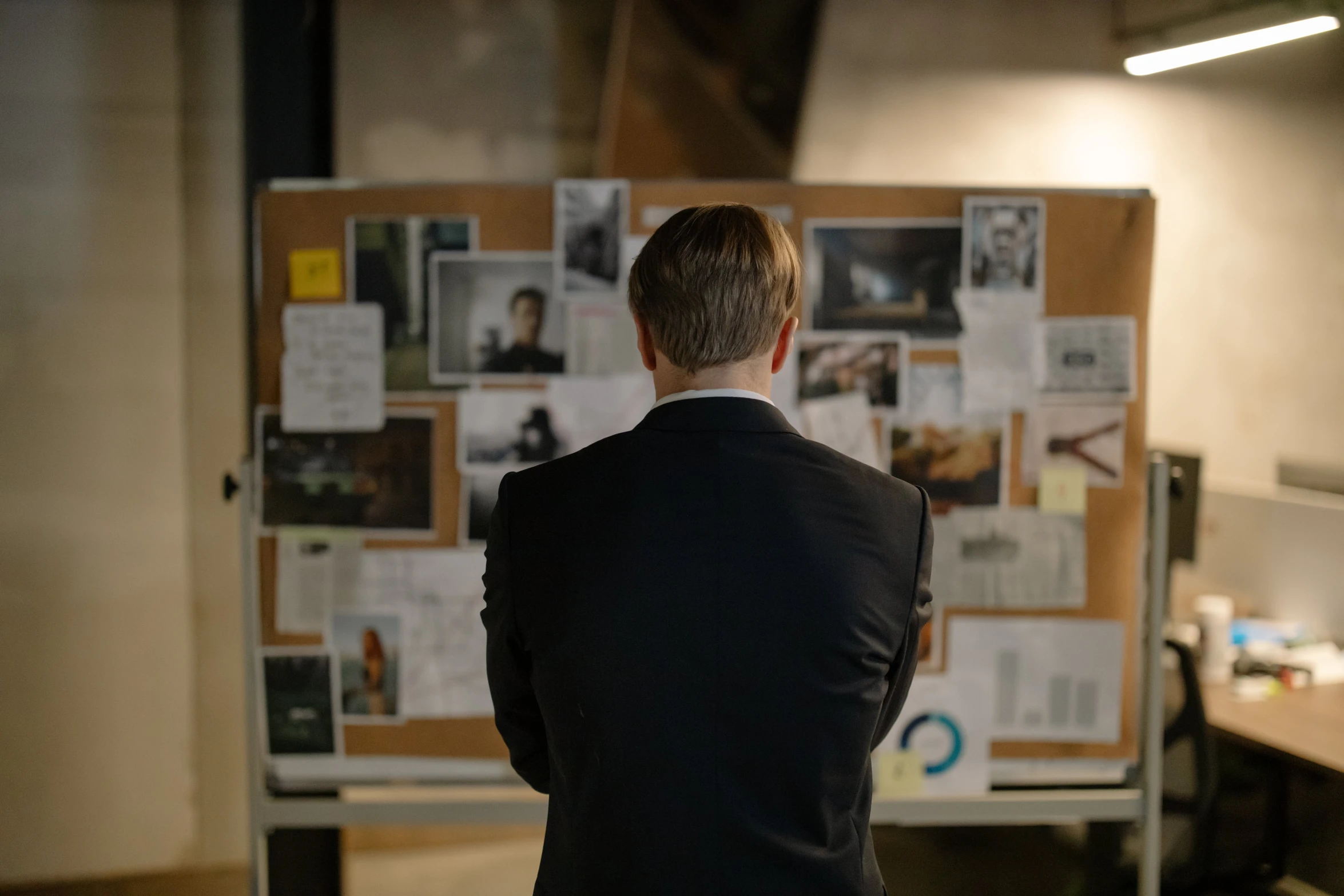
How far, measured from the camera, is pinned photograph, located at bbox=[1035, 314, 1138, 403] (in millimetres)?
1658

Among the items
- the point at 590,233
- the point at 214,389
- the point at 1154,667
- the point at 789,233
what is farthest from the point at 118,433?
the point at 1154,667

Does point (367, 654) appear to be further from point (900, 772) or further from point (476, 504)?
point (900, 772)

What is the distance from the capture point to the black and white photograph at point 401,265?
1646 millimetres

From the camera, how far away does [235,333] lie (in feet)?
8.66

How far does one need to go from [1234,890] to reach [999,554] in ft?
4.22

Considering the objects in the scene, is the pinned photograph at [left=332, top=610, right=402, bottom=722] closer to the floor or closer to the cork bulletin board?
the cork bulletin board

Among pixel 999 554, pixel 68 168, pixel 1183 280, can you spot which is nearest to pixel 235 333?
pixel 68 168

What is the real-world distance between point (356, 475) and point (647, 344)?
2.76ft

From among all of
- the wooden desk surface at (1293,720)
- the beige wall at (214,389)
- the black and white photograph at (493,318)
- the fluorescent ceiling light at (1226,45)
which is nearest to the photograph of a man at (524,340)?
the black and white photograph at (493,318)

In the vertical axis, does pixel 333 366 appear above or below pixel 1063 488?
above

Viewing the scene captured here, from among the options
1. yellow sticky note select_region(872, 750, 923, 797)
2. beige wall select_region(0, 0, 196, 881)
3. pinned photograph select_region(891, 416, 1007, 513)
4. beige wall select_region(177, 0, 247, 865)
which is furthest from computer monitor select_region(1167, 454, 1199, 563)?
beige wall select_region(0, 0, 196, 881)

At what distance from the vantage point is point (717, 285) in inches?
36.2

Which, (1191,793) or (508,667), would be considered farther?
(1191,793)

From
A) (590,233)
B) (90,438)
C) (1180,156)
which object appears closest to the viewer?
(590,233)
